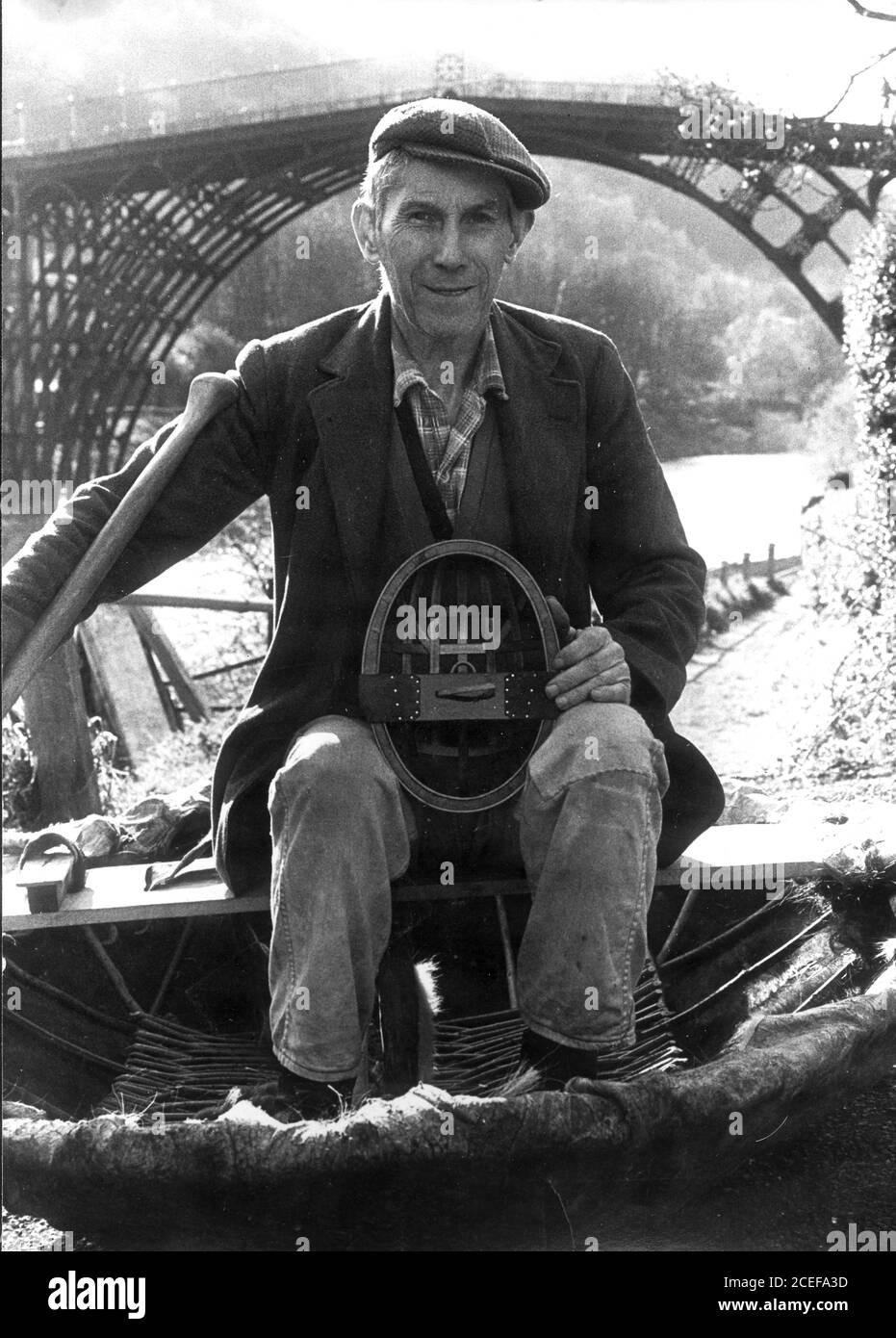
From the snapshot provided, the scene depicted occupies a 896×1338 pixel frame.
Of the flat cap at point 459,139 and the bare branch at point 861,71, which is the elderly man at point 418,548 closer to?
the flat cap at point 459,139

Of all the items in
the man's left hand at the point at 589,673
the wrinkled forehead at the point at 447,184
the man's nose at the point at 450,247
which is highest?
the wrinkled forehead at the point at 447,184

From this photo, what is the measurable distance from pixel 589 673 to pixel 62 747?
340 centimetres

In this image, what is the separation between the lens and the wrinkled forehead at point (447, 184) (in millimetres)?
2826

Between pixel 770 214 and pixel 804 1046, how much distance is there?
220 cm

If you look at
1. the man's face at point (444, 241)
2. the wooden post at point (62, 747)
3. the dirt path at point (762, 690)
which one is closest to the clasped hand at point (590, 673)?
the man's face at point (444, 241)

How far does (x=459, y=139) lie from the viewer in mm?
2793

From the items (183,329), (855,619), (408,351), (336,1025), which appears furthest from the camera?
(855,619)

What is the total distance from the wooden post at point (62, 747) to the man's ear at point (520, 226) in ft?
10.5

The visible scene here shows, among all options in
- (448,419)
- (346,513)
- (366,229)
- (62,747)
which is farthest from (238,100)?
(62,747)

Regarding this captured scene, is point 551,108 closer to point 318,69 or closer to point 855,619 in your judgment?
point 318,69

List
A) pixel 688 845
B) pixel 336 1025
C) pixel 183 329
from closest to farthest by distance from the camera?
pixel 336 1025, pixel 688 845, pixel 183 329

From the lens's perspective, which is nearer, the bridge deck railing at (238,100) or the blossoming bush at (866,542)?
the bridge deck railing at (238,100)
